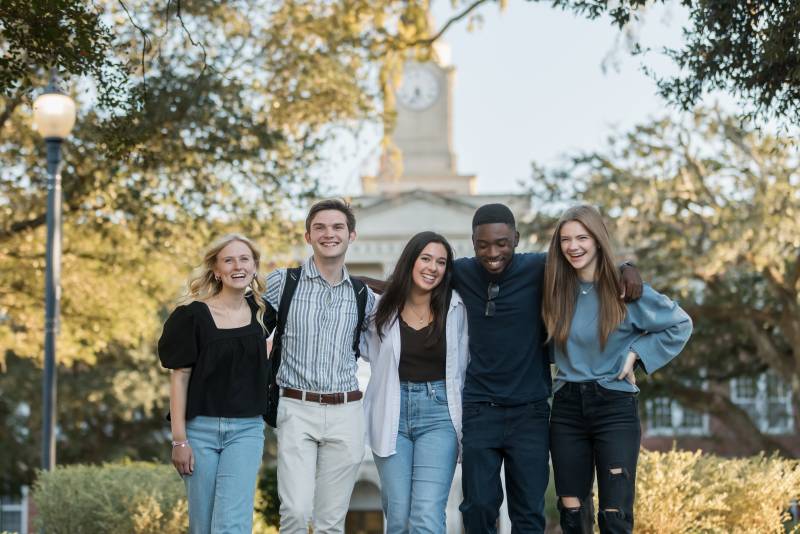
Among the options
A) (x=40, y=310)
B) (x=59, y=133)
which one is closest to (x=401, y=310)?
(x=59, y=133)

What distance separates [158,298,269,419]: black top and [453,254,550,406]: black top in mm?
1081

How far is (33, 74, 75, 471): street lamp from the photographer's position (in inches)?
446

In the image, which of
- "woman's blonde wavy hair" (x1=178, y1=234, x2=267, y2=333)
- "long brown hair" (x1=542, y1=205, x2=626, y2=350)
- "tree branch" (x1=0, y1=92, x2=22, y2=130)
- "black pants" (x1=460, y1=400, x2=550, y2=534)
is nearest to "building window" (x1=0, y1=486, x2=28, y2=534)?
"tree branch" (x1=0, y1=92, x2=22, y2=130)

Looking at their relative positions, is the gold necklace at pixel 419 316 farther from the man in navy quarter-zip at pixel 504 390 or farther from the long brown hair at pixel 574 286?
the long brown hair at pixel 574 286

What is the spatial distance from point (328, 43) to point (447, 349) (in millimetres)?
10578

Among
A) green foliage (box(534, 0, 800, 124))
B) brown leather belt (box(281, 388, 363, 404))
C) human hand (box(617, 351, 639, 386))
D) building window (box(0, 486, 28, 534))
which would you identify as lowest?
building window (box(0, 486, 28, 534))

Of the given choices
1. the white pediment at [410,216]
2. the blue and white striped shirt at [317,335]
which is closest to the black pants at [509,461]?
the blue and white striped shirt at [317,335]

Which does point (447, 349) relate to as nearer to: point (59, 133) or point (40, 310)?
point (59, 133)

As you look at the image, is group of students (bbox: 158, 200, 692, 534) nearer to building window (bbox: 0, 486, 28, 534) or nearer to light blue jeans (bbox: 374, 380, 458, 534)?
light blue jeans (bbox: 374, 380, 458, 534)

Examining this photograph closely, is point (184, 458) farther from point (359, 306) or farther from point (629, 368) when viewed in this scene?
point (629, 368)

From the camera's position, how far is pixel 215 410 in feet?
18.0

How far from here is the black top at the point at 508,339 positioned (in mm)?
5582

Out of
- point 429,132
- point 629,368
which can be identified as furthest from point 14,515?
point 629,368

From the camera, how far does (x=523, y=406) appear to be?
220 inches
